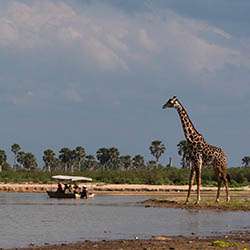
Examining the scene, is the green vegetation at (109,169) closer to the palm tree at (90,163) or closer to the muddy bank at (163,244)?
the palm tree at (90,163)

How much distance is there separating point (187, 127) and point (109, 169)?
113 m

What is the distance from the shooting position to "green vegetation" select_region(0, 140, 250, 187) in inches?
4456

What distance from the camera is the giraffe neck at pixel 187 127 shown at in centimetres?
4962

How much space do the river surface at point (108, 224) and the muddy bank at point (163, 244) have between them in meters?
1.72

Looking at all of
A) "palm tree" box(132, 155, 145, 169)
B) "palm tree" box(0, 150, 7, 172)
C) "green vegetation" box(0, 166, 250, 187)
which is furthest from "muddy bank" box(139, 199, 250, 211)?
"palm tree" box(132, 155, 145, 169)

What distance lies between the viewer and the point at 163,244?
2388 centimetres

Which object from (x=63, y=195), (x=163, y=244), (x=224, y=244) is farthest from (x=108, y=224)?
(x=63, y=195)

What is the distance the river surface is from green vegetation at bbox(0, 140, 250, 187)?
1439 inches

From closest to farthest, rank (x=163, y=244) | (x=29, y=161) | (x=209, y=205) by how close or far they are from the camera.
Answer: (x=163, y=244)
(x=209, y=205)
(x=29, y=161)

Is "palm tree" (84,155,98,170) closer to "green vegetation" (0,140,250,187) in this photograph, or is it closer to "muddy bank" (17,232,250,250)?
"green vegetation" (0,140,250,187)

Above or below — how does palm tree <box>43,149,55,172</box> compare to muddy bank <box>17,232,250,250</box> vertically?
above

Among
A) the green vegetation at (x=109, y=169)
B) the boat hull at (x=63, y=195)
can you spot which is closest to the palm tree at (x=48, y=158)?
the green vegetation at (x=109, y=169)

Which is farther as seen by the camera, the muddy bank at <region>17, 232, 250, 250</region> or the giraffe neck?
the giraffe neck

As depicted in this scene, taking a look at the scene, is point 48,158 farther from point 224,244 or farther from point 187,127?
point 224,244
